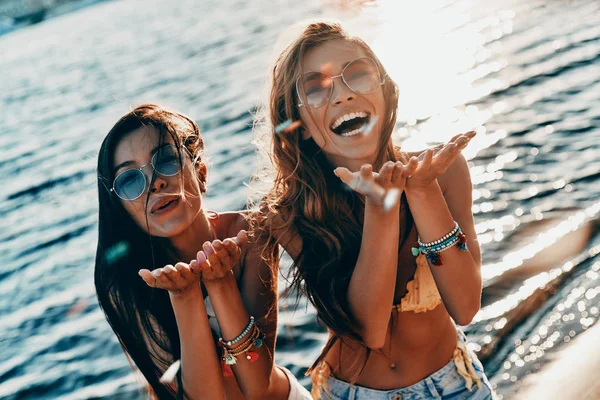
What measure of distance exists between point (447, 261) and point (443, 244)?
78mm

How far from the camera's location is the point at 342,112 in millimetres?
3016

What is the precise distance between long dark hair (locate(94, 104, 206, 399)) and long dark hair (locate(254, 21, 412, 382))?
47cm

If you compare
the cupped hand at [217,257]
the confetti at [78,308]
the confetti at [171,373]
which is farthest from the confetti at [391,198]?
the confetti at [78,308]

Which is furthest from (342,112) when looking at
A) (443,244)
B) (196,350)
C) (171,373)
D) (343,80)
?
(171,373)

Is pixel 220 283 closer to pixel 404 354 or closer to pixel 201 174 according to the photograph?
pixel 201 174

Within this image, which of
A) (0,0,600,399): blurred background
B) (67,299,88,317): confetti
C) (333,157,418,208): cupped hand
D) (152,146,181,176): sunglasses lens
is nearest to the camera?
(333,157,418,208): cupped hand

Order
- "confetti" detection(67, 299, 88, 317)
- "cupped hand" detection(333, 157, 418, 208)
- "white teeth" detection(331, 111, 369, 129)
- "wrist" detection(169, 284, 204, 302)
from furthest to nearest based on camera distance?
"confetti" detection(67, 299, 88, 317) → "white teeth" detection(331, 111, 369, 129) → "wrist" detection(169, 284, 204, 302) → "cupped hand" detection(333, 157, 418, 208)

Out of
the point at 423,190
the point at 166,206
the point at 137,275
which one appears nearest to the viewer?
the point at 423,190

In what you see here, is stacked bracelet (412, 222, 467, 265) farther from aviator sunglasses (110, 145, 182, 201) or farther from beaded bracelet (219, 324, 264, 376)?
aviator sunglasses (110, 145, 182, 201)

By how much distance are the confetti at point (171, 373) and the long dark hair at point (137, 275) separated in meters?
0.05

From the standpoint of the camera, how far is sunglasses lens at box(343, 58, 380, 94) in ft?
9.93

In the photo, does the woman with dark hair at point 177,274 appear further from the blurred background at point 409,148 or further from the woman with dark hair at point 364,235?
the blurred background at point 409,148

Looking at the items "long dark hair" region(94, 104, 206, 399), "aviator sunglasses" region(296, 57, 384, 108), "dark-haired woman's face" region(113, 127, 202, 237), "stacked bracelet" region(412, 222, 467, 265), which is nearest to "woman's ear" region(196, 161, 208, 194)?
"long dark hair" region(94, 104, 206, 399)

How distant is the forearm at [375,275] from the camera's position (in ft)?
9.16
